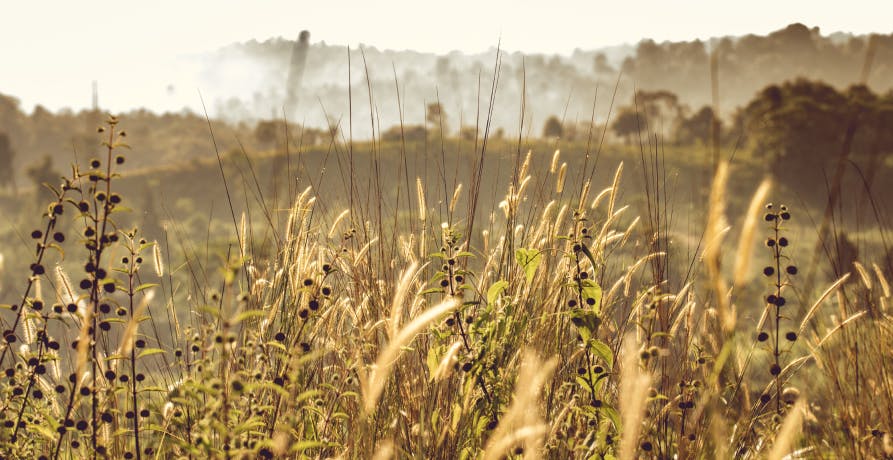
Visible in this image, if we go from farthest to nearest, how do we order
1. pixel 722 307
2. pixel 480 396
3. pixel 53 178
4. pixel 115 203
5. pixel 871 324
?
1. pixel 53 178
2. pixel 871 324
3. pixel 480 396
4. pixel 115 203
5. pixel 722 307

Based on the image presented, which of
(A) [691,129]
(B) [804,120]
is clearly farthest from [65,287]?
(A) [691,129]

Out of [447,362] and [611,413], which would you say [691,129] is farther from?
[447,362]

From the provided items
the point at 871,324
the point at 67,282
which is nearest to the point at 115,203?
the point at 67,282

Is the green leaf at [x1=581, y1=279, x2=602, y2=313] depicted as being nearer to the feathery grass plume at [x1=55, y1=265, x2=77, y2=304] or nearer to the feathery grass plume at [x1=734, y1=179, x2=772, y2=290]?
the feathery grass plume at [x1=734, y1=179, x2=772, y2=290]

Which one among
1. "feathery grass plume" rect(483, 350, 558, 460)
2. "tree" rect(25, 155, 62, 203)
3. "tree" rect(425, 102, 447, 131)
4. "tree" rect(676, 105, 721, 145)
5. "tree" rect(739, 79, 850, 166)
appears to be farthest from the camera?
"tree" rect(676, 105, 721, 145)

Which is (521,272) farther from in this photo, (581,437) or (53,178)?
(53,178)

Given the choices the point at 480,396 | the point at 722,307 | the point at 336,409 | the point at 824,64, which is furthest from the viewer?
the point at 824,64

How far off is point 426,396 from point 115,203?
1.31 meters

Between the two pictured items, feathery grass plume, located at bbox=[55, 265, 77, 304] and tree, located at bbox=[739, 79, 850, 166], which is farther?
tree, located at bbox=[739, 79, 850, 166]

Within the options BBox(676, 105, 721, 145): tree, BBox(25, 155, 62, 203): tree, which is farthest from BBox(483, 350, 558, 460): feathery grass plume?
BBox(25, 155, 62, 203): tree

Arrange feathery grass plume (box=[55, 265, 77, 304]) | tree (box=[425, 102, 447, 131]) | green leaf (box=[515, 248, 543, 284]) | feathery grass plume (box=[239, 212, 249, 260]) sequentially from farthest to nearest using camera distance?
tree (box=[425, 102, 447, 131]), feathery grass plume (box=[239, 212, 249, 260]), green leaf (box=[515, 248, 543, 284]), feathery grass plume (box=[55, 265, 77, 304])

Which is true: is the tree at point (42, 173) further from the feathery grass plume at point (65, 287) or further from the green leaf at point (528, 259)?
the green leaf at point (528, 259)

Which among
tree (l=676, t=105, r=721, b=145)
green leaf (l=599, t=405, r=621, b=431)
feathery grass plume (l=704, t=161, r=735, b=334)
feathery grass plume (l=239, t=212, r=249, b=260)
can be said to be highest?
feathery grass plume (l=704, t=161, r=735, b=334)

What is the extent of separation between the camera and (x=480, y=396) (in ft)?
7.92
